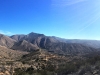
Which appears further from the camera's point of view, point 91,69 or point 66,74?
point 66,74

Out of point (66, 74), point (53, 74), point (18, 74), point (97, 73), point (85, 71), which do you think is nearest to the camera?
point (97, 73)

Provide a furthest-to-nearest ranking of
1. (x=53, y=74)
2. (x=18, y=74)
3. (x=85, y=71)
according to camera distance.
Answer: (x=18, y=74)
(x=53, y=74)
(x=85, y=71)

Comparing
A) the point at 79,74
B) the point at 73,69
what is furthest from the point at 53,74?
the point at 79,74

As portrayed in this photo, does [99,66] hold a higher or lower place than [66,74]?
higher

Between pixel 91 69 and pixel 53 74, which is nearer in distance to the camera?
pixel 91 69

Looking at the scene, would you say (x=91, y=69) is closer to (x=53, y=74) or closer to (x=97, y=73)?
(x=97, y=73)

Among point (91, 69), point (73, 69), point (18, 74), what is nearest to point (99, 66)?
point (91, 69)

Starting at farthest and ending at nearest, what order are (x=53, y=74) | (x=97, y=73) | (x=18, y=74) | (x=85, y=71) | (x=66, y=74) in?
(x=18, y=74), (x=53, y=74), (x=66, y=74), (x=85, y=71), (x=97, y=73)

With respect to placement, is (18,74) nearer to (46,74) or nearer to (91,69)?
(46,74)

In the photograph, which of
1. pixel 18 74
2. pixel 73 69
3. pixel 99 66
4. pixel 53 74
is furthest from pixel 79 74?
pixel 18 74
